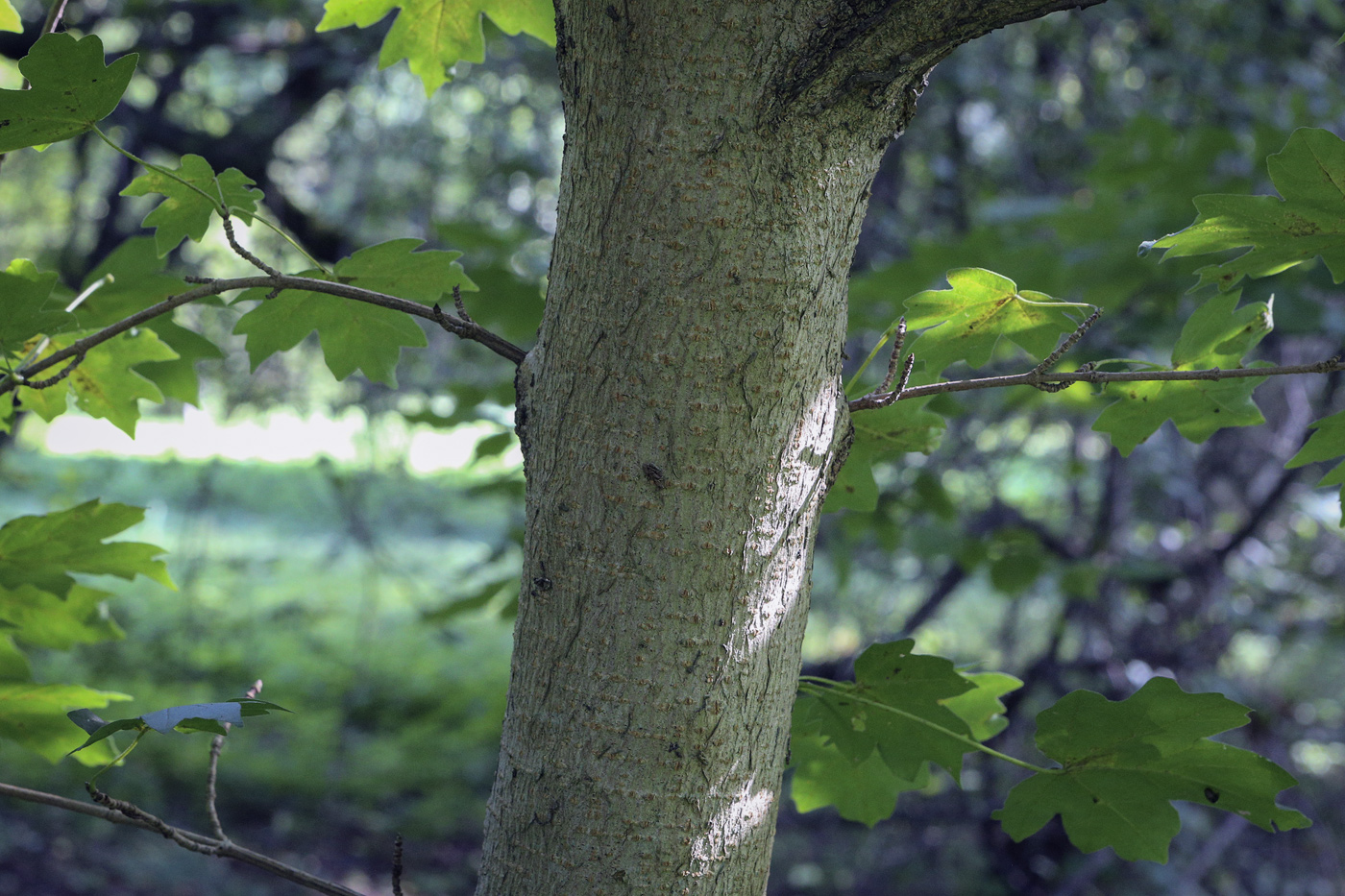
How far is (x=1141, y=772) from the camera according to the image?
815 mm

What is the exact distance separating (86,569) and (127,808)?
0.38 metres

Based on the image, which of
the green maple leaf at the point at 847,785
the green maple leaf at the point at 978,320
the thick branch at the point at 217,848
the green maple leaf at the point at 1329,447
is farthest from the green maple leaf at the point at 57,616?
the green maple leaf at the point at 1329,447

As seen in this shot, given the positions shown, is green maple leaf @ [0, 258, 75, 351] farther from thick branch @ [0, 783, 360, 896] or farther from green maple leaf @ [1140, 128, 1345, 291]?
green maple leaf @ [1140, 128, 1345, 291]

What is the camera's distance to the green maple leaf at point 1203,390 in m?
0.82

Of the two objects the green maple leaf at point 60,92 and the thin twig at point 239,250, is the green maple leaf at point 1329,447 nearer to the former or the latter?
the thin twig at point 239,250

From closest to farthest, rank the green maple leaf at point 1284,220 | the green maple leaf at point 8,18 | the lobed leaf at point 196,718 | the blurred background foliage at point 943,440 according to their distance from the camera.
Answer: the lobed leaf at point 196,718 → the green maple leaf at point 1284,220 → the green maple leaf at point 8,18 → the blurred background foliage at point 943,440

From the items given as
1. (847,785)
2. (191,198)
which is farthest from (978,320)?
(191,198)

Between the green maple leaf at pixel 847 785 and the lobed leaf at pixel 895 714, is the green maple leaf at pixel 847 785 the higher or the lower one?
the lower one

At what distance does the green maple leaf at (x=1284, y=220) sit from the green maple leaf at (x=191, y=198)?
760mm

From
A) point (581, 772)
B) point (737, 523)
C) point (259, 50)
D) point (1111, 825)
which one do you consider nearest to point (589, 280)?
point (737, 523)

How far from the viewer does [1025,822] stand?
0.84 meters

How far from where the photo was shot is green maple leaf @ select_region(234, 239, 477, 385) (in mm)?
887

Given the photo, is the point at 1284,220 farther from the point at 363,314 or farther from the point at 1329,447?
the point at 363,314

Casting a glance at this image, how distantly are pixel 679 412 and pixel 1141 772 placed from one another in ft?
1.74
